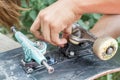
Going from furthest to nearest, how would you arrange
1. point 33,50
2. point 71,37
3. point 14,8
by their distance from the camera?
1. point 14,8
2. point 71,37
3. point 33,50

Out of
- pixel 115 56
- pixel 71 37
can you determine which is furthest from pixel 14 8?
pixel 115 56

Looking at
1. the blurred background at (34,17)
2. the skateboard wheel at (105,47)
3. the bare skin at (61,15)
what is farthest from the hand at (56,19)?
the blurred background at (34,17)

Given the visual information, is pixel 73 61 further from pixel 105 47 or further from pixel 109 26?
pixel 109 26

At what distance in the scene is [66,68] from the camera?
3.86ft

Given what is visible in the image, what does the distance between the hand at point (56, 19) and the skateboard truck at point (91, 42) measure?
3.0 inches

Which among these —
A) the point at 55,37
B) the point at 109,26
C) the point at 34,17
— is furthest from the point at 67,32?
the point at 34,17

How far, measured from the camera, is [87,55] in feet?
4.13

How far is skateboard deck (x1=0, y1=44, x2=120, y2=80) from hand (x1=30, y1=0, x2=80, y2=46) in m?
0.09

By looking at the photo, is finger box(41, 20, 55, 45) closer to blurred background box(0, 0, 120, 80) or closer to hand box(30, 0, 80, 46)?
hand box(30, 0, 80, 46)

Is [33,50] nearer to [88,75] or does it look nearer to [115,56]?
[88,75]

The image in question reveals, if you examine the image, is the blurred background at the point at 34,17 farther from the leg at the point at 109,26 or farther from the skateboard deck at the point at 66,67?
the skateboard deck at the point at 66,67

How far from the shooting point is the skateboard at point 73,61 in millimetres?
1139

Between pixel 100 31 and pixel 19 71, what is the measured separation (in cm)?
34

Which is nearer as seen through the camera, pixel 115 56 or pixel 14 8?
pixel 115 56
